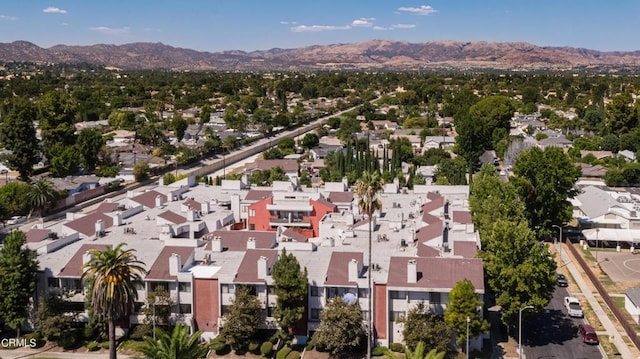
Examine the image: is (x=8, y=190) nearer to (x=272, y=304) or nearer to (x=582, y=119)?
(x=272, y=304)

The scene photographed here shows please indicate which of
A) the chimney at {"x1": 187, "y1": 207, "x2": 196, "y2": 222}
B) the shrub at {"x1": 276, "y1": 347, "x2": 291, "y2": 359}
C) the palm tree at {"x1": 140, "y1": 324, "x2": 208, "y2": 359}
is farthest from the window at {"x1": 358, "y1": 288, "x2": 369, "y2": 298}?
the chimney at {"x1": 187, "y1": 207, "x2": 196, "y2": 222}

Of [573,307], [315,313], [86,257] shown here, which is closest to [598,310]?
→ [573,307]

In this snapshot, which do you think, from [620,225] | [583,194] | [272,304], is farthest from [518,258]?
[583,194]

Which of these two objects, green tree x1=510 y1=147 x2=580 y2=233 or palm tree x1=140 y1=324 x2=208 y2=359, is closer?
palm tree x1=140 y1=324 x2=208 y2=359

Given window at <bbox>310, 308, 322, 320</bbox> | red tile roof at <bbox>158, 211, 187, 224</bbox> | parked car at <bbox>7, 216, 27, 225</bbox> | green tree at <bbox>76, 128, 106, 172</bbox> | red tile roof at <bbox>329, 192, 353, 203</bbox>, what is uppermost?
green tree at <bbox>76, 128, 106, 172</bbox>

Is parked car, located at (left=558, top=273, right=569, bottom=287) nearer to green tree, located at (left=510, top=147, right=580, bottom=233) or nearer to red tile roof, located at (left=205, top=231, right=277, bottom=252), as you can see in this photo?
green tree, located at (left=510, top=147, right=580, bottom=233)

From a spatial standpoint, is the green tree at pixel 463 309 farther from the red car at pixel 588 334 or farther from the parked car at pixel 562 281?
the parked car at pixel 562 281

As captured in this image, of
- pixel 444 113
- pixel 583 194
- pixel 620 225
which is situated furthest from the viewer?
pixel 444 113

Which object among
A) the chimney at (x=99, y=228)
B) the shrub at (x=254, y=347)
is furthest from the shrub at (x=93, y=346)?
the chimney at (x=99, y=228)
